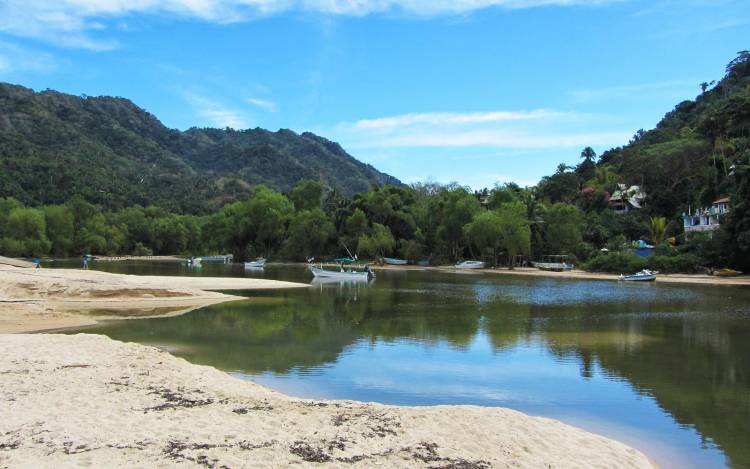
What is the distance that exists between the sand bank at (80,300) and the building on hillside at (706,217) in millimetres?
64091

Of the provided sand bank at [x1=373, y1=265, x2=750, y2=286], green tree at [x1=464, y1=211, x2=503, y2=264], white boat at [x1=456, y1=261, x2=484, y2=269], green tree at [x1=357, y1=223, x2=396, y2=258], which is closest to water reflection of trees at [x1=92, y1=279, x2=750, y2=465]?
sand bank at [x1=373, y1=265, x2=750, y2=286]

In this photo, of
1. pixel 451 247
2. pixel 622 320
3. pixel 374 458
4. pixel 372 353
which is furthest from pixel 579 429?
pixel 451 247

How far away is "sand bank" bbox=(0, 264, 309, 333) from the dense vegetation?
190 ft

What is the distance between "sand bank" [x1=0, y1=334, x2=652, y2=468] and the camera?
860 centimetres

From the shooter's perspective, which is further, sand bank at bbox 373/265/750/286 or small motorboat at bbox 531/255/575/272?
small motorboat at bbox 531/255/575/272

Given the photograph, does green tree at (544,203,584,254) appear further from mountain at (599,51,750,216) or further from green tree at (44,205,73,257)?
green tree at (44,205,73,257)

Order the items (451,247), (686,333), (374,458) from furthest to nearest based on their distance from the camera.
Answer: (451,247), (686,333), (374,458)

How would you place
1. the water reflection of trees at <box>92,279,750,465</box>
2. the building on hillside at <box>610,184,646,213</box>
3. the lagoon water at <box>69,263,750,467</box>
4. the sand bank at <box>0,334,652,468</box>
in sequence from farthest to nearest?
the building on hillside at <box>610,184,646,213</box> → the water reflection of trees at <box>92,279,750,465</box> → the lagoon water at <box>69,263,750,467</box> → the sand bank at <box>0,334,652,468</box>

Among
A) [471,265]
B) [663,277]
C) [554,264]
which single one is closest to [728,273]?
[663,277]

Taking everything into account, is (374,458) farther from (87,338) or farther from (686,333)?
(686,333)

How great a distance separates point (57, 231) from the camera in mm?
125188

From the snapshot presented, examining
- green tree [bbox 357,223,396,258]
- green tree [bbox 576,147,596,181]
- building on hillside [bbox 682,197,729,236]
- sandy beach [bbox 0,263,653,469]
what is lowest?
sandy beach [bbox 0,263,653,469]

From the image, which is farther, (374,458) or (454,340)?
(454,340)

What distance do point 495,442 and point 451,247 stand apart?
323ft
